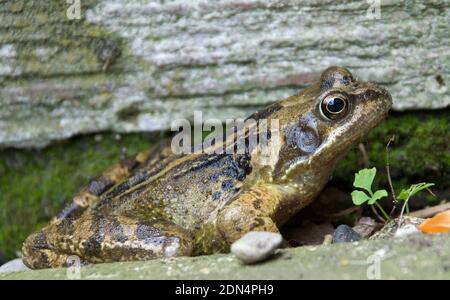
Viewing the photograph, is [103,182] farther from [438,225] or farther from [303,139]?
[438,225]

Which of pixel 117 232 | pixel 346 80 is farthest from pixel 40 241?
pixel 346 80

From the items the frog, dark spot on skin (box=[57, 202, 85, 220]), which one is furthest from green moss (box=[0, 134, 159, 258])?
the frog

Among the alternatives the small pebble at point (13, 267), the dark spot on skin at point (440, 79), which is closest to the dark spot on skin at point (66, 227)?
the small pebble at point (13, 267)

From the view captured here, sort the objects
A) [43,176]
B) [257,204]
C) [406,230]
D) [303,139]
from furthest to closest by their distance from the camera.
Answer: [43,176] → [303,139] → [257,204] → [406,230]

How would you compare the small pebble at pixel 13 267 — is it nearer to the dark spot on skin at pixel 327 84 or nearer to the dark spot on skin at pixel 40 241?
the dark spot on skin at pixel 40 241

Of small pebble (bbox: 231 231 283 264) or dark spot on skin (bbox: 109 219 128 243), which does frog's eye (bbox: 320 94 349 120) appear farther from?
dark spot on skin (bbox: 109 219 128 243)
